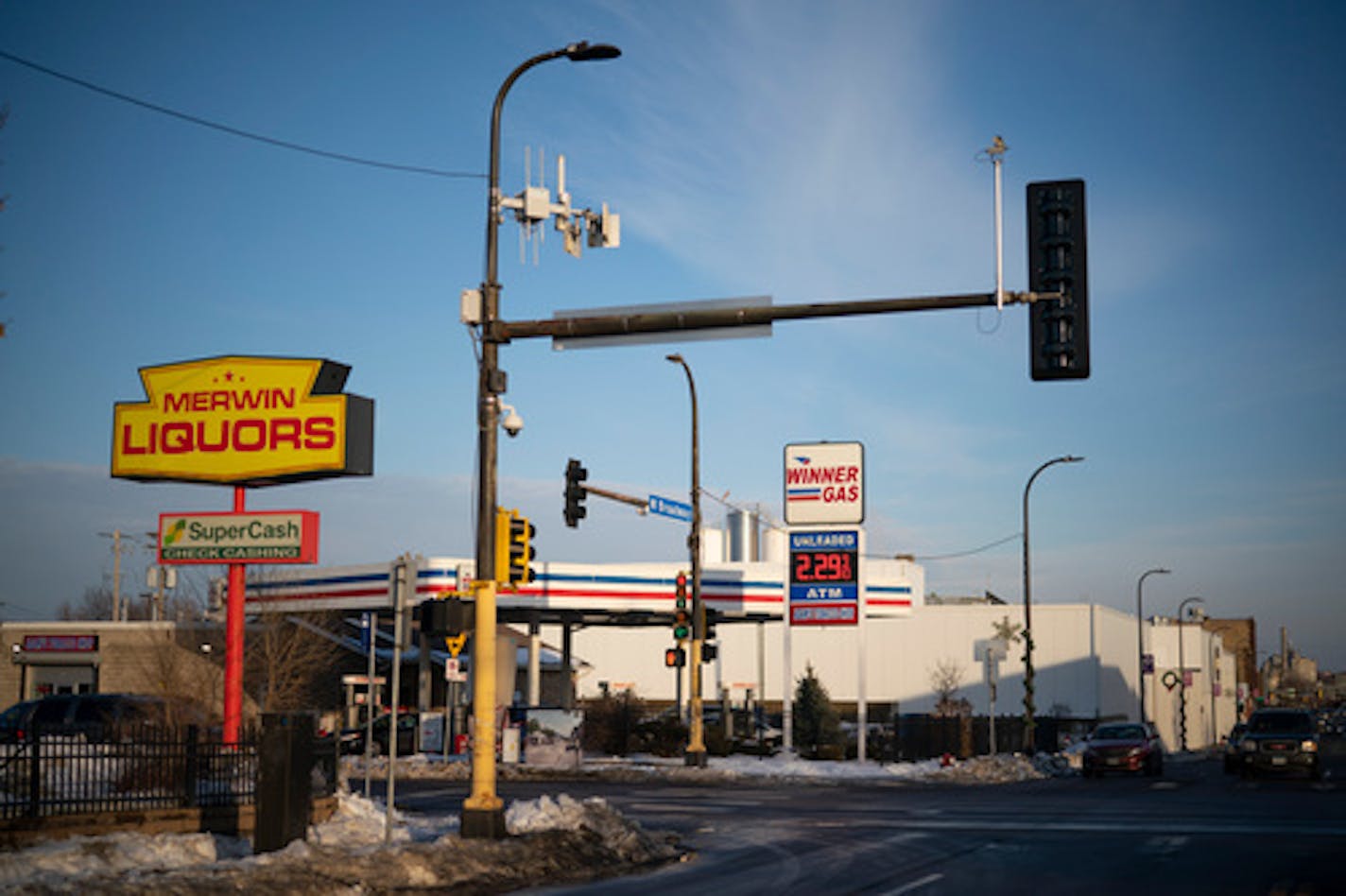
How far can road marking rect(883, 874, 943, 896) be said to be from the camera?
14.4 metres

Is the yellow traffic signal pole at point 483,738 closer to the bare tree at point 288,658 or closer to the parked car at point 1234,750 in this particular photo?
the bare tree at point 288,658

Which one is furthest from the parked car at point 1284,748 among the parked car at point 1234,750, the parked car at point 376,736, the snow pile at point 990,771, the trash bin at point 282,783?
the trash bin at point 282,783

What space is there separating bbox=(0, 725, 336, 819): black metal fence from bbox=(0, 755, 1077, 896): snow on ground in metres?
1.49

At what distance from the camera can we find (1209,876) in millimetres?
15500

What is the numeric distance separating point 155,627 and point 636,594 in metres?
18.9

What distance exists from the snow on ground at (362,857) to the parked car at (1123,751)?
2243cm

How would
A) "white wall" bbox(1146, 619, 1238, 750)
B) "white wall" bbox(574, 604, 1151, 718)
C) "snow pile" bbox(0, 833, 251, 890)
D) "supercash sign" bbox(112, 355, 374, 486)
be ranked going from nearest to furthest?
1. "snow pile" bbox(0, 833, 251, 890)
2. "supercash sign" bbox(112, 355, 374, 486)
3. "white wall" bbox(574, 604, 1151, 718)
4. "white wall" bbox(1146, 619, 1238, 750)

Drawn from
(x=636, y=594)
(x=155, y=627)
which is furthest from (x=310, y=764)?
(x=155, y=627)

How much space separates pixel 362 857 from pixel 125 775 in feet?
16.5

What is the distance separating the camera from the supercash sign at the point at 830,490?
46.7 m

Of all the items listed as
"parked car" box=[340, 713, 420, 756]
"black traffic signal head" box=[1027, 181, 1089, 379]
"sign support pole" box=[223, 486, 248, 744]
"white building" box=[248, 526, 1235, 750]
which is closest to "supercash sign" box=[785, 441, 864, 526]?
"parked car" box=[340, 713, 420, 756]

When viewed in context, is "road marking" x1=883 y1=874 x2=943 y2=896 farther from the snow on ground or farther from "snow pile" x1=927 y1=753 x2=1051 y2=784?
"snow pile" x1=927 y1=753 x2=1051 y2=784

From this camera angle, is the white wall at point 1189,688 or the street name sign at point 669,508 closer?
the street name sign at point 669,508

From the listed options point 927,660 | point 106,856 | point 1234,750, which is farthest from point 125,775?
point 927,660
